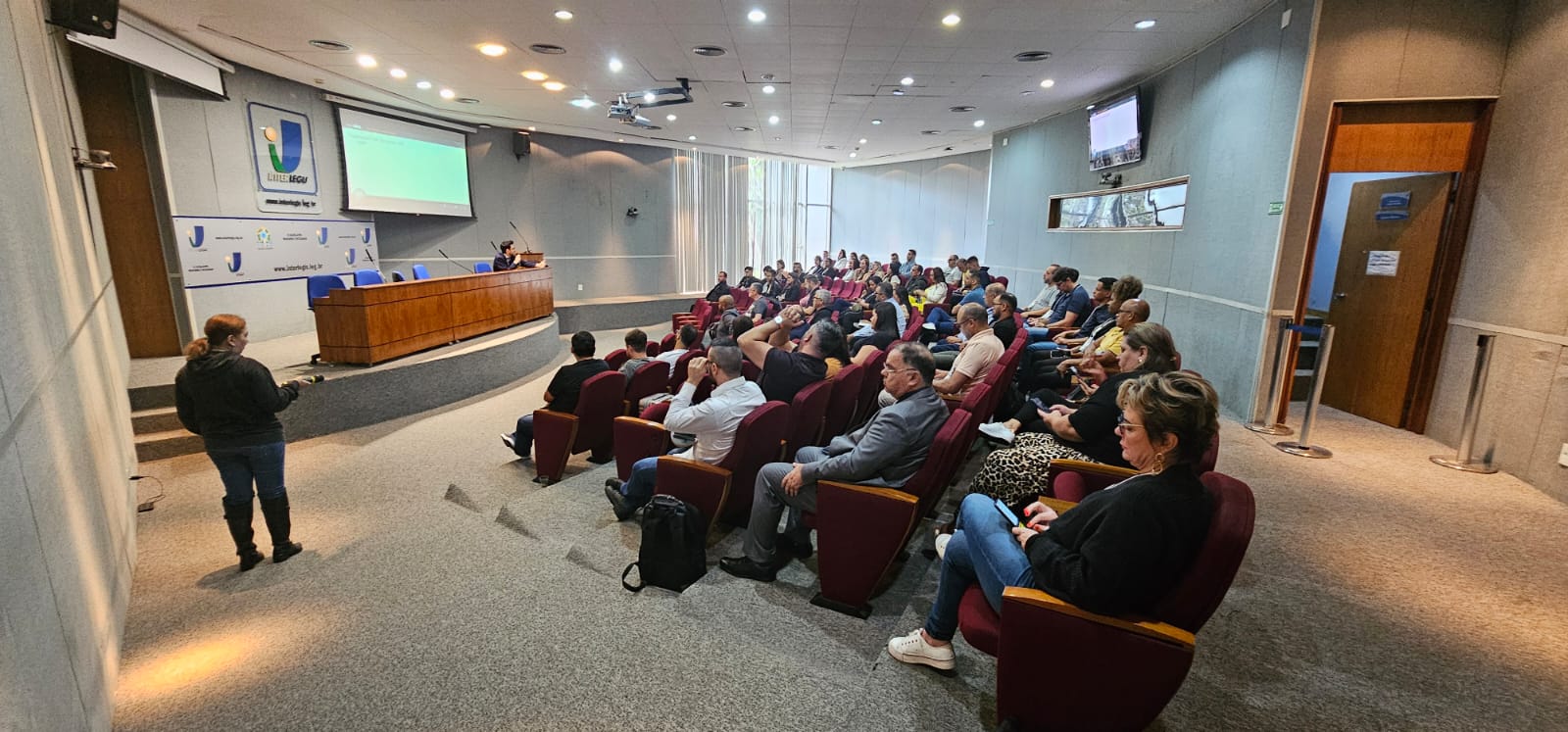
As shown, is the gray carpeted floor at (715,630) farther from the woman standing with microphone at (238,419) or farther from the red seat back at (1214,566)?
the red seat back at (1214,566)

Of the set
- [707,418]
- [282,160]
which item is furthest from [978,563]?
[282,160]

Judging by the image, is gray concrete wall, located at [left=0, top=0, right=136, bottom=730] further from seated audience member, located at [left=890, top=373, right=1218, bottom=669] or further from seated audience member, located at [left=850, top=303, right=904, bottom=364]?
seated audience member, located at [left=850, top=303, right=904, bottom=364]

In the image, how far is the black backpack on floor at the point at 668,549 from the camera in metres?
2.89

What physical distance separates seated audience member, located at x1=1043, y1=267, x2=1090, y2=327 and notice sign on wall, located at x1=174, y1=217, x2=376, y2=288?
9472 millimetres

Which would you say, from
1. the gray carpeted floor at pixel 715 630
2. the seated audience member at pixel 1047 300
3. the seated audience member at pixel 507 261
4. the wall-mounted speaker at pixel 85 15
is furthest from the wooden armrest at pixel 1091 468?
the seated audience member at pixel 507 261

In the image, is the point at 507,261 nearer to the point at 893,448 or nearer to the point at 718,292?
the point at 718,292

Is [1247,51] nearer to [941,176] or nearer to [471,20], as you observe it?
[471,20]

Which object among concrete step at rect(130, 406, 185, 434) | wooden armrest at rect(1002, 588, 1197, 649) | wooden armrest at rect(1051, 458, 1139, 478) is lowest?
concrete step at rect(130, 406, 185, 434)

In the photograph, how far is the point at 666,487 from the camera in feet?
10.9

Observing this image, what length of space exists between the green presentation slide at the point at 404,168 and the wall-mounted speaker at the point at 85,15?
5.30 m

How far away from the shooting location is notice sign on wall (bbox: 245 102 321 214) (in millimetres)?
7754

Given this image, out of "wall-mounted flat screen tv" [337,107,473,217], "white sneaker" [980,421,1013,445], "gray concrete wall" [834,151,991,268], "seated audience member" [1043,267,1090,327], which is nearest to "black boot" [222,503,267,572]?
"white sneaker" [980,421,1013,445]

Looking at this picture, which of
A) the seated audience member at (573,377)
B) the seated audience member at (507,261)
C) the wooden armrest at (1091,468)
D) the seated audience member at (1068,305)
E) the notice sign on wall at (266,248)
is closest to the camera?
the wooden armrest at (1091,468)

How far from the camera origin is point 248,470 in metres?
3.33
